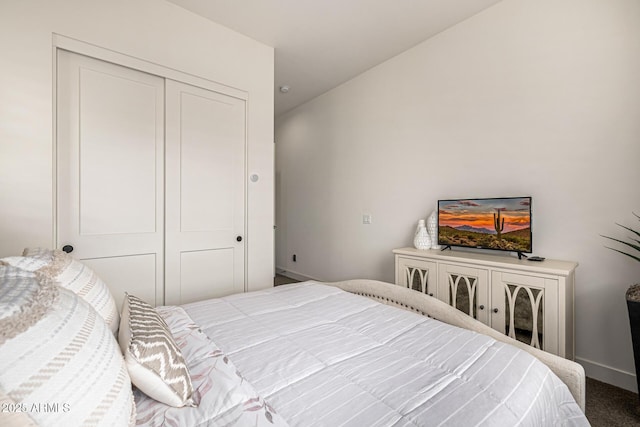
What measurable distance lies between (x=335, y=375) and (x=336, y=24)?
109 inches

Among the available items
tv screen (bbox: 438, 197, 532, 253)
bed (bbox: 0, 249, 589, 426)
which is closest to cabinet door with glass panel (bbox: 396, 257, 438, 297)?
tv screen (bbox: 438, 197, 532, 253)

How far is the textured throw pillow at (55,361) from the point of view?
46cm

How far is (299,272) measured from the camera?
4.56 metres

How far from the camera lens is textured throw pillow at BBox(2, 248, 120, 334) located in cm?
92

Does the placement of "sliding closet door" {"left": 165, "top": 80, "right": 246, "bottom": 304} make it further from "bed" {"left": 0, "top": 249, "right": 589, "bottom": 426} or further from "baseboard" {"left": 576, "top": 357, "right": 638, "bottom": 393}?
"baseboard" {"left": 576, "top": 357, "right": 638, "bottom": 393}

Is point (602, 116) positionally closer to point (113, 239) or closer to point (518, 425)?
point (518, 425)

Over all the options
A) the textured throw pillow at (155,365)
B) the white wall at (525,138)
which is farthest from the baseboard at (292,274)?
the textured throw pillow at (155,365)

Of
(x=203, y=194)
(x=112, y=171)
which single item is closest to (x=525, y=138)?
(x=203, y=194)

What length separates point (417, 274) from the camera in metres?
2.51

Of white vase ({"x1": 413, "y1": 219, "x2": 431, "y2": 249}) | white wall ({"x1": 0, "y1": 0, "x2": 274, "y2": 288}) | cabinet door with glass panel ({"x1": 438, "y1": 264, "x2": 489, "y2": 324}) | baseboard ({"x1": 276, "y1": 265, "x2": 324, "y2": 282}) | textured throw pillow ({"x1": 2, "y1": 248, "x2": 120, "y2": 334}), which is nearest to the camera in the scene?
textured throw pillow ({"x1": 2, "y1": 248, "x2": 120, "y2": 334})

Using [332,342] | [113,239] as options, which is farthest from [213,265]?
[332,342]

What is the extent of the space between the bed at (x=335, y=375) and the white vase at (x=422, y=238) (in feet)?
4.13

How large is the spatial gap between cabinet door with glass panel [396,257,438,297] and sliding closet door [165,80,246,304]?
4.82 feet

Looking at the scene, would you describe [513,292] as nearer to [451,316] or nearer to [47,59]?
[451,316]
